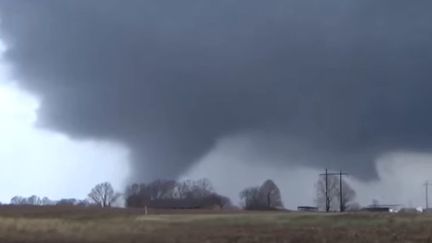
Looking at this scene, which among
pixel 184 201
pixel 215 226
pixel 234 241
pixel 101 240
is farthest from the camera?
pixel 184 201

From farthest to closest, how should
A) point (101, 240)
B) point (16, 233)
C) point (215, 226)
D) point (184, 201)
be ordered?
1. point (184, 201)
2. point (215, 226)
3. point (16, 233)
4. point (101, 240)

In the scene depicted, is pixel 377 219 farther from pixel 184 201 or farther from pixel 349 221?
pixel 184 201

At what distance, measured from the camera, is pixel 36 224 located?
2539 inches

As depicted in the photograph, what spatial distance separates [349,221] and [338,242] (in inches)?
842

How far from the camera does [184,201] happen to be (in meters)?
196

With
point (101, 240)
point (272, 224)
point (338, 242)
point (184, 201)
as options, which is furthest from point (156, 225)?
point (184, 201)

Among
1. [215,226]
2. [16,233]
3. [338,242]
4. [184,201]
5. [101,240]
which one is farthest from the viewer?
[184,201]

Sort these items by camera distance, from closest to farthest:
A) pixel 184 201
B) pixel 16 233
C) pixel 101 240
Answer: pixel 101 240
pixel 16 233
pixel 184 201

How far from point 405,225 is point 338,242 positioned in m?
14.9

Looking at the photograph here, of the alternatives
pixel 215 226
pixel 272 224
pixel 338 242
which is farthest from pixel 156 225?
pixel 338 242

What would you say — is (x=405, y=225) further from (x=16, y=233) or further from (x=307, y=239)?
(x=16, y=233)

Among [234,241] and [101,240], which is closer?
[234,241]

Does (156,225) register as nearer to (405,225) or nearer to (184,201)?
(405,225)

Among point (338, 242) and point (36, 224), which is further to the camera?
point (36, 224)
